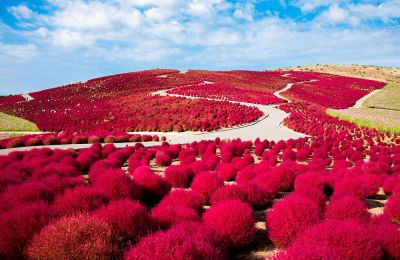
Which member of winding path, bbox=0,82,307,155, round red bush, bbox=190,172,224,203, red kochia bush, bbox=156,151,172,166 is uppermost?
round red bush, bbox=190,172,224,203

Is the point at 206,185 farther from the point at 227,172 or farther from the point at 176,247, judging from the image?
the point at 176,247

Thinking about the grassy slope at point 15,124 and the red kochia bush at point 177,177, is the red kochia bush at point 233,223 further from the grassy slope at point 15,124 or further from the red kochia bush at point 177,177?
the grassy slope at point 15,124

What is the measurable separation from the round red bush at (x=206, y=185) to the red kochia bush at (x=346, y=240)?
12.0ft

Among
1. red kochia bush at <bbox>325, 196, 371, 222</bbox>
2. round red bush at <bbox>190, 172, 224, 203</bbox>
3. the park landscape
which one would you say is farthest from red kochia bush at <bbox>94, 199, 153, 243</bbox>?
red kochia bush at <bbox>325, 196, 371, 222</bbox>

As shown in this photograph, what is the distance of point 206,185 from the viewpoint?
26.2 ft

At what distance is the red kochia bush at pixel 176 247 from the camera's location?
350cm

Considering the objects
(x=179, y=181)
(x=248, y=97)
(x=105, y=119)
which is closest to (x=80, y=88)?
(x=105, y=119)

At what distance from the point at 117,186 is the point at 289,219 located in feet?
11.5

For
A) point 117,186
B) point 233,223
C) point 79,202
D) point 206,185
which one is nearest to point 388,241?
point 233,223

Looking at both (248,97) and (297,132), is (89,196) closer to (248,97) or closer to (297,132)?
(297,132)

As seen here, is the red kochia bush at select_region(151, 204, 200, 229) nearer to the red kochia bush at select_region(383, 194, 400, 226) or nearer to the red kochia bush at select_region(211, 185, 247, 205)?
the red kochia bush at select_region(211, 185, 247, 205)

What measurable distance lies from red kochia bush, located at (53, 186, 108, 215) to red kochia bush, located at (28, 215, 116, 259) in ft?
3.62

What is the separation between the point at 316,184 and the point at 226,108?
26160 millimetres

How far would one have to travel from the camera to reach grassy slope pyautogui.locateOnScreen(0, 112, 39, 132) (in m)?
34.1
